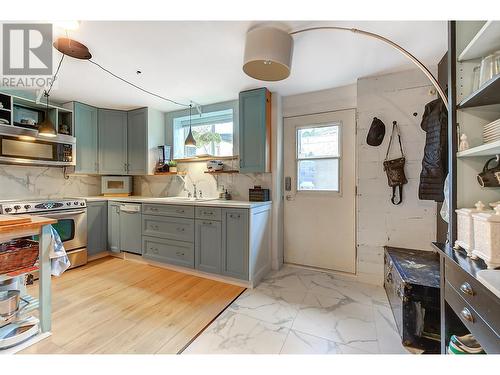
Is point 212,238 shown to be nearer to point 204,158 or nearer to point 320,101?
point 204,158

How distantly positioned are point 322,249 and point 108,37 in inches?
119

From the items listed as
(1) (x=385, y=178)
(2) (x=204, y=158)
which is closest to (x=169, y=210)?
(2) (x=204, y=158)

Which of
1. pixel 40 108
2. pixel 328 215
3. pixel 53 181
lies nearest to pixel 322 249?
pixel 328 215

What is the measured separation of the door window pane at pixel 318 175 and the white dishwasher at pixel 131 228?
7.31 feet

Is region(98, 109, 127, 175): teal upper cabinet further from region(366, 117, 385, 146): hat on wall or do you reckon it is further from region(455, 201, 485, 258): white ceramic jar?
region(455, 201, 485, 258): white ceramic jar

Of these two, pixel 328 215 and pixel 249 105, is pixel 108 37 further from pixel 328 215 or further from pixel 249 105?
pixel 328 215

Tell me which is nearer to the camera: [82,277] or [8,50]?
[8,50]

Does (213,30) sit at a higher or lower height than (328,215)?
higher

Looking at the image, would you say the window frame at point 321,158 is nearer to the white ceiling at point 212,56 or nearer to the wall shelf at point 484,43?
the white ceiling at point 212,56

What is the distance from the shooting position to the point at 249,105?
→ 2.75 metres

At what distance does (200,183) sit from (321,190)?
180cm

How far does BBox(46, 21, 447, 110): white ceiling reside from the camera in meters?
1.64

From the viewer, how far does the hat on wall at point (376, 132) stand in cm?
235

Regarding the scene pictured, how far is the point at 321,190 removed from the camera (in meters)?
2.79
